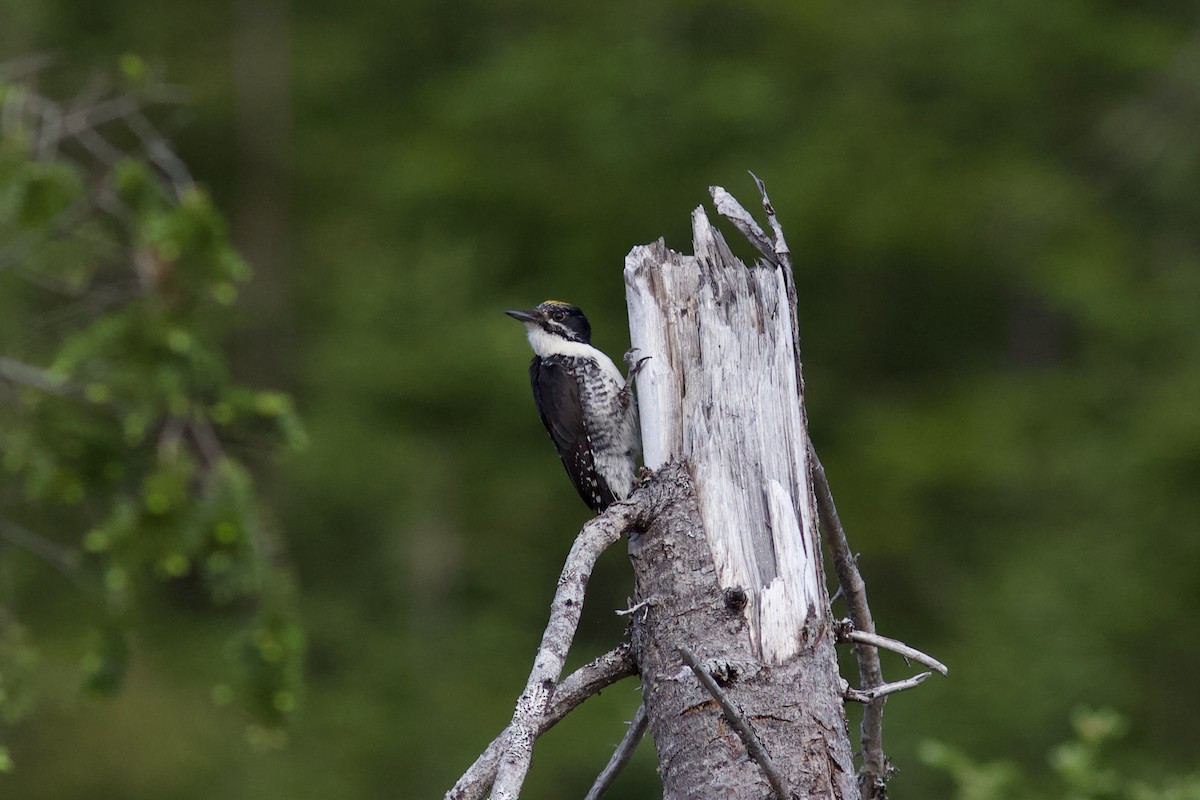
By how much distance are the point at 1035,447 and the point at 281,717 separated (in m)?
9.48

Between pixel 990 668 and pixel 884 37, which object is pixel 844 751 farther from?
pixel 884 37

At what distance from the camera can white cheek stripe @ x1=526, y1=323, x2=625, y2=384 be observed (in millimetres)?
5180

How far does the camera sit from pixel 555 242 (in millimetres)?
13883

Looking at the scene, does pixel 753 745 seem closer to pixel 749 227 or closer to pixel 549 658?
pixel 549 658

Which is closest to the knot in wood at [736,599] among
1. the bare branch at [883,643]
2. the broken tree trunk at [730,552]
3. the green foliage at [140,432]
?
the broken tree trunk at [730,552]

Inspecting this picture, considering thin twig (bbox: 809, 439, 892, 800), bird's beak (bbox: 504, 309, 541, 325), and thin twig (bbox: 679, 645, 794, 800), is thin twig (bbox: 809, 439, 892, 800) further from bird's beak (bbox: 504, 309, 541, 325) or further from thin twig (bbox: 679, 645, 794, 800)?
bird's beak (bbox: 504, 309, 541, 325)

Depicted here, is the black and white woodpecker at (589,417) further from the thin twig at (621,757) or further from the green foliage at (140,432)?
the thin twig at (621,757)

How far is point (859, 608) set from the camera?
2990 mm

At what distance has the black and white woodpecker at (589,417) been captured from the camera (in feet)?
16.0

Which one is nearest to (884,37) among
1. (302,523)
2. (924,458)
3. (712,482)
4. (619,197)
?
(619,197)

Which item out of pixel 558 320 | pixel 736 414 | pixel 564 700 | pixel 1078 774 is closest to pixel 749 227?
pixel 736 414

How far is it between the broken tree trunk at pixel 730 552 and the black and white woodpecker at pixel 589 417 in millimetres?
1492

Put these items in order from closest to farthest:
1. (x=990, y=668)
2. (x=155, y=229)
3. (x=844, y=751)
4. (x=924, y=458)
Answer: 1. (x=844, y=751)
2. (x=155, y=229)
3. (x=990, y=668)
4. (x=924, y=458)

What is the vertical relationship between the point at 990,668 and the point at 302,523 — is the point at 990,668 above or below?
below
